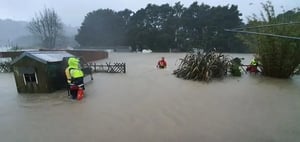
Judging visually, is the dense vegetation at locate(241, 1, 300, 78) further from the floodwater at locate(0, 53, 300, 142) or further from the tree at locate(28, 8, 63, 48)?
the tree at locate(28, 8, 63, 48)

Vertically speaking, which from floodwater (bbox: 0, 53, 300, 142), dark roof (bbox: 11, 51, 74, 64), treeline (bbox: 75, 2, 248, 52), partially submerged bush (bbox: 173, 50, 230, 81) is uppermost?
treeline (bbox: 75, 2, 248, 52)

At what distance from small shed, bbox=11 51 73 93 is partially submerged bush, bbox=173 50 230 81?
527 cm

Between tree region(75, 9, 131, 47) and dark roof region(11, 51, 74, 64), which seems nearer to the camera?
dark roof region(11, 51, 74, 64)

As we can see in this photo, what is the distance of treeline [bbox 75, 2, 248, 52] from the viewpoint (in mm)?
34250

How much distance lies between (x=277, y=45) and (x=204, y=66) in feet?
10.1

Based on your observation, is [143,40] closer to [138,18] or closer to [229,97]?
[138,18]

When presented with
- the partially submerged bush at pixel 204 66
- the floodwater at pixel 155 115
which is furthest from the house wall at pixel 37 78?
the partially submerged bush at pixel 204 66

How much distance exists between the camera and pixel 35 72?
6.98 metres

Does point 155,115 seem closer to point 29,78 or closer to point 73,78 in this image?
point 73,78

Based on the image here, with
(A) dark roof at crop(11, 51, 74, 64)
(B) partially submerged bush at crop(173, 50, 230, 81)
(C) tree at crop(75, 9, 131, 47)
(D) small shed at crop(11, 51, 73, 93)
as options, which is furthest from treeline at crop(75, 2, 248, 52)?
(D) small shed at crop(11, 51, 73, 93)

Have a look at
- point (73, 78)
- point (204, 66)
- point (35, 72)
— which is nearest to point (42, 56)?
point (35, 72)

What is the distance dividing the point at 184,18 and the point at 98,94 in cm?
3162

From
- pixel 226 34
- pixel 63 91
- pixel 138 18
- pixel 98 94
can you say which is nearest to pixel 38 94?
pixel 63 91

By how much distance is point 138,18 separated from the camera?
1558 inches
